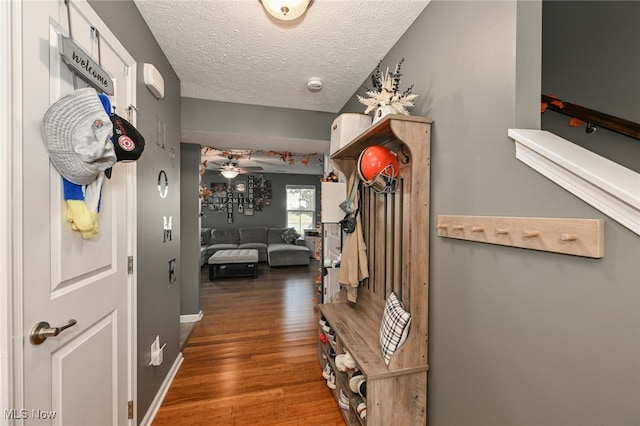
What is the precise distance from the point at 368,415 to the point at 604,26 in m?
2.43

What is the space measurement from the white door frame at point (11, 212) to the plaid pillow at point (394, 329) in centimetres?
147

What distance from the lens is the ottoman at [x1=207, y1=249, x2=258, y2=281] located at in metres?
5.21

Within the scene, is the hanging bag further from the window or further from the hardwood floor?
the window

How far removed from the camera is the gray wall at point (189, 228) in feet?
10.7

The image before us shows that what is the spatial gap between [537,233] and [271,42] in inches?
75.2

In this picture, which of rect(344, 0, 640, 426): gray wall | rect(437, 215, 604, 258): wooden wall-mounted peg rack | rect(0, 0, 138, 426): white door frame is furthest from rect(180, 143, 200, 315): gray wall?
rect(437, 215, 604, 258): wooden wall-mounted peg rack

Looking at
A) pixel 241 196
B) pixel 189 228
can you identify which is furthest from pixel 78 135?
pixel 241 196

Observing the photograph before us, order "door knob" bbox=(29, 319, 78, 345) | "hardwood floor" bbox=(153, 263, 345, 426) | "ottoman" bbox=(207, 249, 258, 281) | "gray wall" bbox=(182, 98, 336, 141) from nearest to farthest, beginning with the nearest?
"door knob" bbox=(29, 319, 78, 345) < "hardwood floor" bbox=(153, 263, 345, 426) < "gray wall" bbox=(182, 98, 336, 141) < "ottoman" bbox=(207, 249, 258, 281)

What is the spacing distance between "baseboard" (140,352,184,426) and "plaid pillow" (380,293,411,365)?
1.60m

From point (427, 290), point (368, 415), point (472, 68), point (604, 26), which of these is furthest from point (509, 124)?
point (368, 415)

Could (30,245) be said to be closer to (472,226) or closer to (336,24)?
(472,226)

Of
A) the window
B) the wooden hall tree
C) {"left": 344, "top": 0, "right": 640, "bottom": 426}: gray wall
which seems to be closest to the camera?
{"left": 344, "top": 0, "right": 640, "bottom": 426}: gray wall

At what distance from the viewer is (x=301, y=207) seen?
8.11 metres

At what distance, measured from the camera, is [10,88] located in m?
0.74
